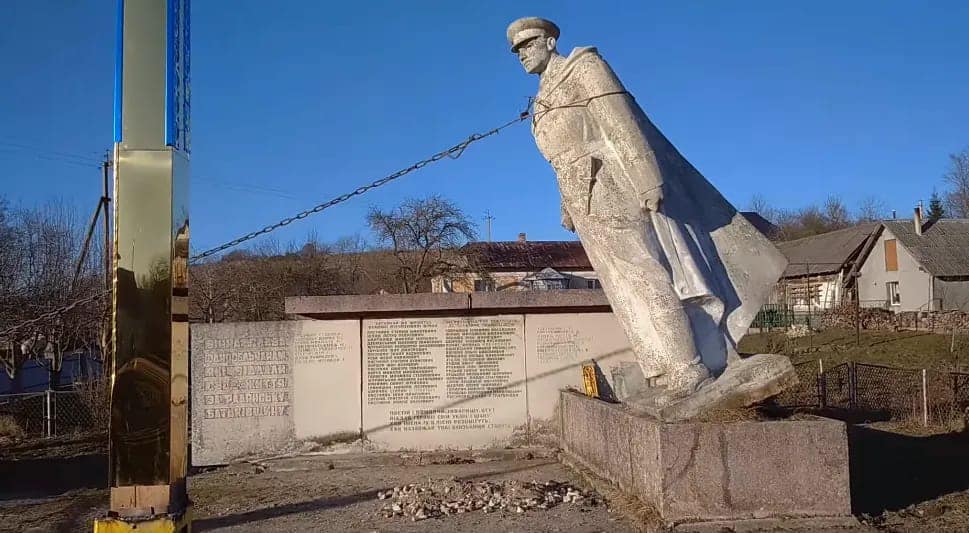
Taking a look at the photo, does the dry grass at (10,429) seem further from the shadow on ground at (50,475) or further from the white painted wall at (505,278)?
the white painted wall at (505,278)

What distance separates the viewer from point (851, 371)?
480 inches

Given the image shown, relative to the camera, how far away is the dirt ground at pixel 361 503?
5.40 metres

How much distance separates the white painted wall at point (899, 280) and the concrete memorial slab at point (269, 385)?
1243 inches

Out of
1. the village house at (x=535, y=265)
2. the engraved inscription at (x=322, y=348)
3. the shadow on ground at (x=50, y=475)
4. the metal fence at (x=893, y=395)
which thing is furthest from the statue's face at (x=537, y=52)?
the village house at (x=535, y=265)

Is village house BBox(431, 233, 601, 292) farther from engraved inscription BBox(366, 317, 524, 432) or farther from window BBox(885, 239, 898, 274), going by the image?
engraved inscription BBox(366, 317, 524, 432)

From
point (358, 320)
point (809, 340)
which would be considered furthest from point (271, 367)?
point (809, 340)

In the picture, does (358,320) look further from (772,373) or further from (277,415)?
(772,373)

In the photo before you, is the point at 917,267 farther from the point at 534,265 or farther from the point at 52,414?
the point at 52,414

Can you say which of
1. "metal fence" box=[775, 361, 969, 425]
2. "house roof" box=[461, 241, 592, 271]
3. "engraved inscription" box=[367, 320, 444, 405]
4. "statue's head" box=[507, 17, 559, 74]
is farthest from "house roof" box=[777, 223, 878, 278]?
"statue's head" box=[507, 17, 559, 74]

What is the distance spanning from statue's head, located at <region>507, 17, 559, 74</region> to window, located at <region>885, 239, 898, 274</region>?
112ft

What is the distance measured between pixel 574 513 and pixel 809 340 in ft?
73.2

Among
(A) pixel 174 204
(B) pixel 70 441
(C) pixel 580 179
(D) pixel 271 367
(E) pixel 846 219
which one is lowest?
(B) pixel 70 441

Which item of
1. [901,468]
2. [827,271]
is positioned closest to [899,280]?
[827,271]

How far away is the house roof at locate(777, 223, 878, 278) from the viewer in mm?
37969
